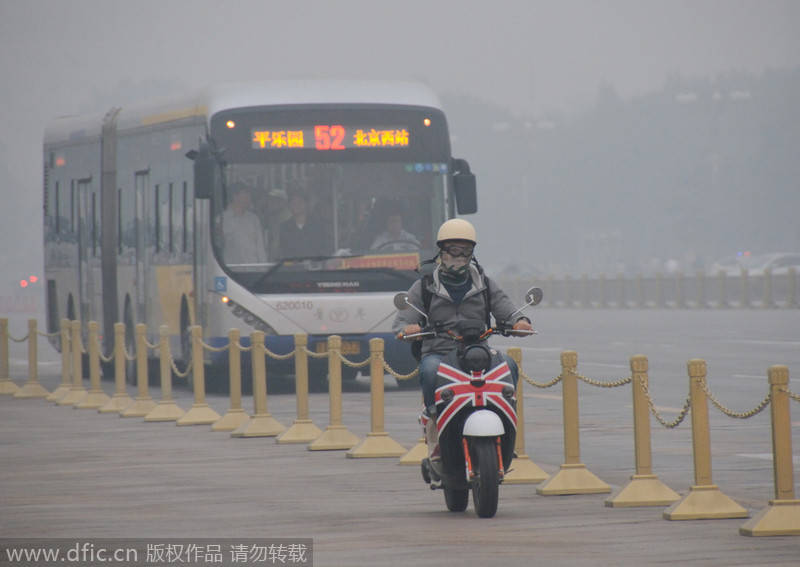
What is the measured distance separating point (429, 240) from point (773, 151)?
3052 inches

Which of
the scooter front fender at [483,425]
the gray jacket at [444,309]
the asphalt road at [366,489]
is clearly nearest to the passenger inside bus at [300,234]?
the asphalt road at [366,489]

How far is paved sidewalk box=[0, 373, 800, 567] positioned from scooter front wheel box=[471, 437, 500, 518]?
0.33 ft

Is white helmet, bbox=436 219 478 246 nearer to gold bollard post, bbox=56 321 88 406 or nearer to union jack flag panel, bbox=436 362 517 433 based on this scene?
union jack flag panel, bbox=436 362 517 433

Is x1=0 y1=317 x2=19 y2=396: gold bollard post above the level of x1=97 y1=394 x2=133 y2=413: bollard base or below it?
above

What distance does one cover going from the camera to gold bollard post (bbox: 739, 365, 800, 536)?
29.1ft

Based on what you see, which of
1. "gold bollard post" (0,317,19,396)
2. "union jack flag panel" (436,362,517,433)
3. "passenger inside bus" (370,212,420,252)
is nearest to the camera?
"union jack flag panel" (436,362,517,433)

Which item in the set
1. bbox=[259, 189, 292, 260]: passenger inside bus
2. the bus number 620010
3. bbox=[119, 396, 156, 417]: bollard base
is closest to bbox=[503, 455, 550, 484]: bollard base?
bbox=[119, 396, 156, 417]: bollard base

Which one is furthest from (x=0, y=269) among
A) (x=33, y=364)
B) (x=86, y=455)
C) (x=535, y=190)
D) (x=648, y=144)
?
(x=86, y=455)

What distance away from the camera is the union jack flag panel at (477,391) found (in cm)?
991

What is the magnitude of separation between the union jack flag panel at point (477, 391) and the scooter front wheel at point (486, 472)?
7.9 inches

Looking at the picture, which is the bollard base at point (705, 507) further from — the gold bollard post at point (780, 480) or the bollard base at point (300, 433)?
the bollard base at point (300, 433)

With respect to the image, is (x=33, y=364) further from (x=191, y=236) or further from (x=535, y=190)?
(x=535, y=190)

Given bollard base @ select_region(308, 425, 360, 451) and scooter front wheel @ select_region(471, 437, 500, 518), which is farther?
bollard base @ select_region(308, 425, 360, 451)

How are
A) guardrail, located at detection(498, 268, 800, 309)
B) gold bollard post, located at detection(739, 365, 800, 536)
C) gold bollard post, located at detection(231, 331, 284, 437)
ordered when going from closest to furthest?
gold bollard post, located at detection(739, 365, 800, 536), gold bollard post, located at detection(231, 331, 284, 437), guardrail, located at detection(498, 268, 800, 309)
